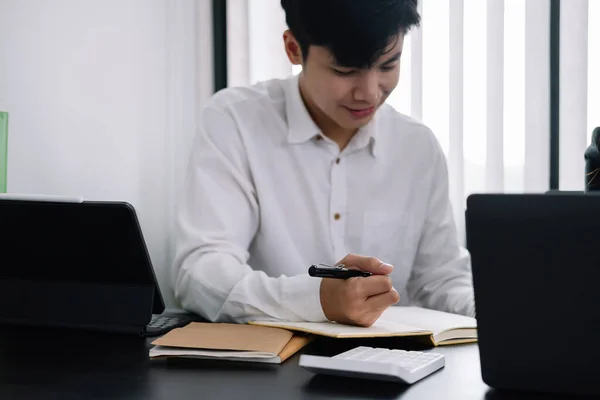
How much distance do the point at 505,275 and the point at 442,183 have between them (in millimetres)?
1070

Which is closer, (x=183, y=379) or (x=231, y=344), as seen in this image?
(x=183, y=379)

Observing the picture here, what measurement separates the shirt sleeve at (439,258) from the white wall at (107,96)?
891mm

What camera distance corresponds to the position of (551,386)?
2.27 ft

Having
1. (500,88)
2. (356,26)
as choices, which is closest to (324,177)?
(356,26)

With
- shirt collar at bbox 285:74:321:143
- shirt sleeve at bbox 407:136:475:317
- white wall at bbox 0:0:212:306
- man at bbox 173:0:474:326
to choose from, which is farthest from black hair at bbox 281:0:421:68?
white wall at bbox 0:0:212:306

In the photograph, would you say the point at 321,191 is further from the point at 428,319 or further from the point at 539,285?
the point at 539,285

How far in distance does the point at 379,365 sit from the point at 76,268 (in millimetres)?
557

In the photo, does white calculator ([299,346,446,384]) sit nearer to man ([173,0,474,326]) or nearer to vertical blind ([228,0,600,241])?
man ([173,0,474,326])

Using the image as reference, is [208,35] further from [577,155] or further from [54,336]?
[54,336]

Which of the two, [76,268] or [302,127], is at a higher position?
[302,127]

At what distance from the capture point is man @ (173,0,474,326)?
54.6 inches

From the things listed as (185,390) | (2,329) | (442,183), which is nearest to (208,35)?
(442,183)

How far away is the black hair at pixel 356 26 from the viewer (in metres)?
1.36

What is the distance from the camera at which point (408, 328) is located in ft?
3.33
